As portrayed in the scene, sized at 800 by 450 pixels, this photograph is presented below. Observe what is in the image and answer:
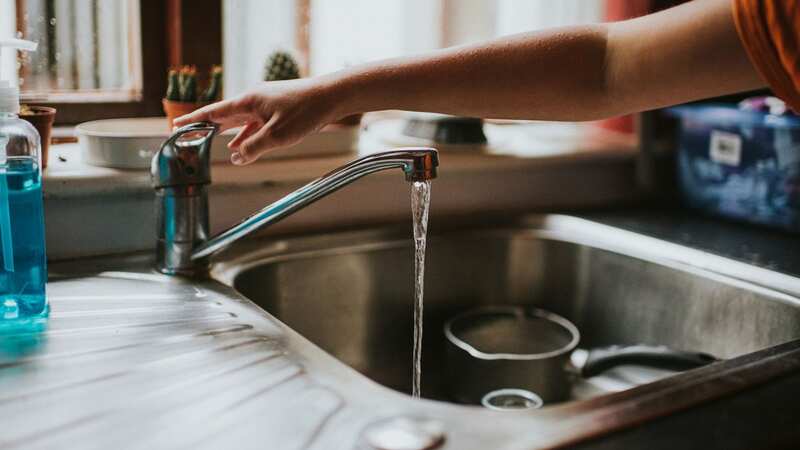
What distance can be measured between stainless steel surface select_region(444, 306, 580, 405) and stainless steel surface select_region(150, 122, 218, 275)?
1.21ft

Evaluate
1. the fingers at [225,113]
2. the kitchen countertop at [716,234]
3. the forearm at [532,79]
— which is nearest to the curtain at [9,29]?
the fingers at [225,113]

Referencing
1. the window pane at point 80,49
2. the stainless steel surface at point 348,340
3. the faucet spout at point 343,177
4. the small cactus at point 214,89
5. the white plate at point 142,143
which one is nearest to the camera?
the stainless steel surface at point 348,340

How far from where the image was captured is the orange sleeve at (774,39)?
70 centimetres

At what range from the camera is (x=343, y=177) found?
876mm

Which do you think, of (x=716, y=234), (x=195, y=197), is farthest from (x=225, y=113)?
(x=716, y=234)

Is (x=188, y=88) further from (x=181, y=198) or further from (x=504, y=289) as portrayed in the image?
(x=504, y=289)

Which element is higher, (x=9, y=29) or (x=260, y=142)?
(x=9, y=29)

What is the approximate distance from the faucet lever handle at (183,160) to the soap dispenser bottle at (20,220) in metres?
0.14

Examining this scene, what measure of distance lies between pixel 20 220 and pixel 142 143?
27 cm

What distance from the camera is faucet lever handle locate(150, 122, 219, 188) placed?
96 centimetres

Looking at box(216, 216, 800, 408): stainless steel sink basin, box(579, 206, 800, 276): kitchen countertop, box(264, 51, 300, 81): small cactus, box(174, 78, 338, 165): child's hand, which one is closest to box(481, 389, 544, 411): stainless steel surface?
box(216, 216, 800, 408): stainless steel sink basin

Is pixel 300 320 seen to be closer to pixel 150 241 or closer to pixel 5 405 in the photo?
pixel 150 241

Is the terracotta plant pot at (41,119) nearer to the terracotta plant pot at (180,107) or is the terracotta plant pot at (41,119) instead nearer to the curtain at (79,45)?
the terracotta plant pot at (180,107)

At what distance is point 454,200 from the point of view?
4.49 feet
